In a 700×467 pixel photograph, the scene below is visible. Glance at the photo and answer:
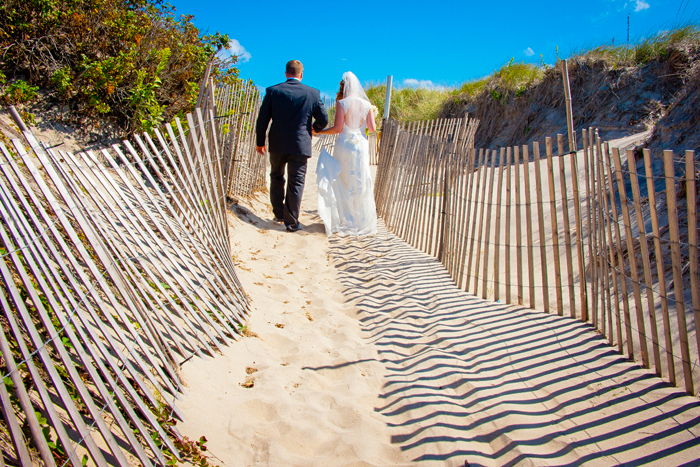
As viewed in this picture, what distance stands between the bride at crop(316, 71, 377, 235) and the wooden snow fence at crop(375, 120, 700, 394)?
1.66 ft

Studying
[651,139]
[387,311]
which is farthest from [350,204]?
[651,139]

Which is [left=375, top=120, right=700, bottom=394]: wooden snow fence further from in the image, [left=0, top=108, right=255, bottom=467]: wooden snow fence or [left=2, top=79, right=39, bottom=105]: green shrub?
[left=2, top=79, right=39, bottom=105]: green shrub

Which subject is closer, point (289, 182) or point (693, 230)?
point (693, 230)

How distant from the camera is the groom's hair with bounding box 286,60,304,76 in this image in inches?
192

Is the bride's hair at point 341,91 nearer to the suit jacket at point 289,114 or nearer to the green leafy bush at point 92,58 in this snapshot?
the suit jacket at point 289,114

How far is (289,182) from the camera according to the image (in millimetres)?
5129

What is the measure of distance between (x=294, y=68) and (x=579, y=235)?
3.55m

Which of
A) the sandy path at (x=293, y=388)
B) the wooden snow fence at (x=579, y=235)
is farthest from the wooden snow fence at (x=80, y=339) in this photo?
the wooden snow fence at (x=579, y=235)

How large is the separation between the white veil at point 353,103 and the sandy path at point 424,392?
8.55 feet

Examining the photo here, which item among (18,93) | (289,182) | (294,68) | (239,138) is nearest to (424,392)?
(289,182)

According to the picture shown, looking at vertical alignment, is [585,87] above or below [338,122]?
above

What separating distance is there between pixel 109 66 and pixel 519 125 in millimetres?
10185

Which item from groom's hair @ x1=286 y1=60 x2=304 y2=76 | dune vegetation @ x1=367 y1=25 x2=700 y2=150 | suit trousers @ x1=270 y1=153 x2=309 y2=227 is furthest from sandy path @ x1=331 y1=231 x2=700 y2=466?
dune vegetation @ x1=367 y1=25 x2=700 y2=150

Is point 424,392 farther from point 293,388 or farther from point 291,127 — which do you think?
point 291,127
